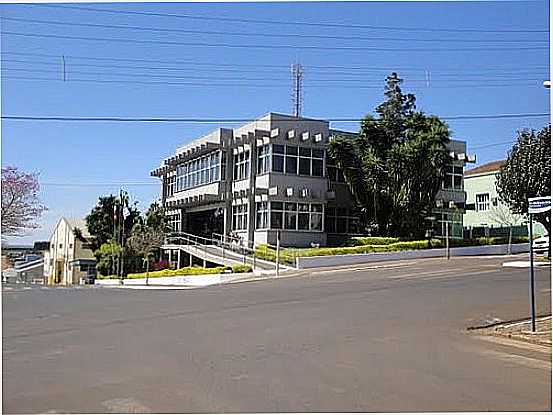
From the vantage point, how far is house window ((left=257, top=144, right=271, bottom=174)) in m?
35.0

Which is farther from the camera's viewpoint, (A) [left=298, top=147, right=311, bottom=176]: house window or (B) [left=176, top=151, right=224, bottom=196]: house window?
(B) [left=176, top=151, right=224, bottom=196]: house window

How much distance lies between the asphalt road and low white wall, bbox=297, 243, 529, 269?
1115cm

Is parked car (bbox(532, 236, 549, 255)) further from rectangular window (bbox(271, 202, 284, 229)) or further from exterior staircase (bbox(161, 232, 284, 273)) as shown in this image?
rectangular window (bbox(271, 202, 284, 229))

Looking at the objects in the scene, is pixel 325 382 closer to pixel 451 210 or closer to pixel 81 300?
pixel 81 300

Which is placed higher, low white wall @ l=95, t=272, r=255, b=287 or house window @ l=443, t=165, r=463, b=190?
house window @ l=443, t=165, r=463, b=190

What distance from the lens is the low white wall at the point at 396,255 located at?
3016 centimetres

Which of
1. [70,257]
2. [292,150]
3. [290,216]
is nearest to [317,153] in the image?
[292,150]

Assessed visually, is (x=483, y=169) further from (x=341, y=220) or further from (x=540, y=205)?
(x=540, y=205)

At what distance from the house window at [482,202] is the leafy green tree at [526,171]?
17156mm

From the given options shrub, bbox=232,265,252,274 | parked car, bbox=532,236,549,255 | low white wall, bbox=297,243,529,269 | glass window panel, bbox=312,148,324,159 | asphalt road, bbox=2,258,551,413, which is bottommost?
asphalt road, bbox=2,258,551,413

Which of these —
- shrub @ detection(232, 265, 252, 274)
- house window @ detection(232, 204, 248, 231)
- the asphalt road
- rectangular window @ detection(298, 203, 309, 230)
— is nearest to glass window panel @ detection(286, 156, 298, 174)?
rectangular window @ detection(298, 203, 309, 230)

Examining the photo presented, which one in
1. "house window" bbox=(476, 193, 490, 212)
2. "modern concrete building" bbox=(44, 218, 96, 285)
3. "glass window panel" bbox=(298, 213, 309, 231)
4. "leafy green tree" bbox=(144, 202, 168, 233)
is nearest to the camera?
"glass window panel" bbox=(298, 213, 309, 231)

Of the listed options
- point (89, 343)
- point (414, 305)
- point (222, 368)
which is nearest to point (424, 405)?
point (222, 368)

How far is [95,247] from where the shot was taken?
1656 inches
